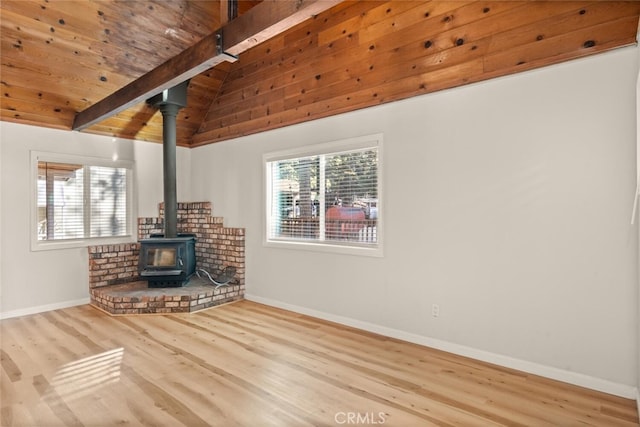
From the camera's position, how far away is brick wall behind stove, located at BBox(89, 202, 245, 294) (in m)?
5.16

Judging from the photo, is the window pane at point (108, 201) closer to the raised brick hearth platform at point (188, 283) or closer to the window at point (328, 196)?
the raised brick hearth platform at point (188, 283)

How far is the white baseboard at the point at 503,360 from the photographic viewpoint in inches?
99.7

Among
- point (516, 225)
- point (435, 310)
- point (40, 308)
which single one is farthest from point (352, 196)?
point (40, 308)

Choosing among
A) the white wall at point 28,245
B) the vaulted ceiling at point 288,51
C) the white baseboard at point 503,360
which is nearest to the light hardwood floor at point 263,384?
the white baseboard at point 503,360

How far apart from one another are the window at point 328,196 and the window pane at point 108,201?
230 centimetres

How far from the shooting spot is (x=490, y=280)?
3041mm

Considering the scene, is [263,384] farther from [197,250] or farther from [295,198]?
[197,250]

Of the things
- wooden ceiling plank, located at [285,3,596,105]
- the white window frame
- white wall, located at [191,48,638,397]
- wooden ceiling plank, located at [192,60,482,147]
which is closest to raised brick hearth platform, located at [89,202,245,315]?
the white window frame

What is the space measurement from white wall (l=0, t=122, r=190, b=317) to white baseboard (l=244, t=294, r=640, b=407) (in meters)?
3.37

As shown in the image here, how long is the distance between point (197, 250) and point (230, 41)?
399 centimetres

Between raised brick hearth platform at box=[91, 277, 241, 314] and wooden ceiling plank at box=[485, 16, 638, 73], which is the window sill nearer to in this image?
raised brick hearth platform at box=[91, 277, 241, 314]

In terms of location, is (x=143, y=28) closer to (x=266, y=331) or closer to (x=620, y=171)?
(x=266, y=331)

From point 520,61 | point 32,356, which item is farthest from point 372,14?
point 32,356

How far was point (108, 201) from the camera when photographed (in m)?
5.33
